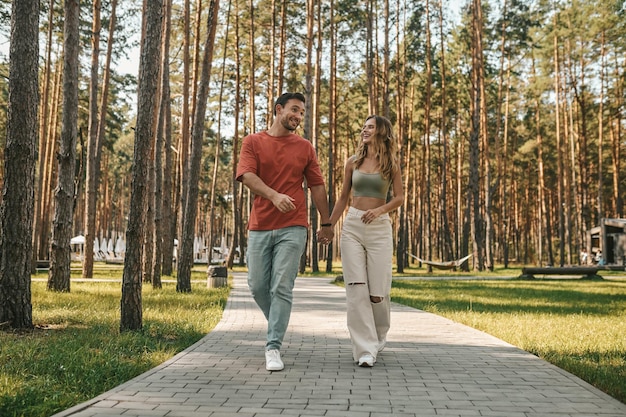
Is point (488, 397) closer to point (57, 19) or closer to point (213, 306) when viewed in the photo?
point (213, 306)

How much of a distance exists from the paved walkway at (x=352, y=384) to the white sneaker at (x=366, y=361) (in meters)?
0.08

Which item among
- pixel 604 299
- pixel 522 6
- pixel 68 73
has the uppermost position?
pixel 522 6

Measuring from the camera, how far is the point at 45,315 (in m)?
8.84

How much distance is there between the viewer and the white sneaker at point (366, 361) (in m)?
5.31

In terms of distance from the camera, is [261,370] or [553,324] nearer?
[261,370]

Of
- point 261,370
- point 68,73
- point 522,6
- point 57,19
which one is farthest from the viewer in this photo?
point 522,6

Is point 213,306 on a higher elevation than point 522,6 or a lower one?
lower

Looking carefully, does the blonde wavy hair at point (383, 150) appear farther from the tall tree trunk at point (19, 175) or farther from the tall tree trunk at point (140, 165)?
the tall tree trunk at point (19, 175)

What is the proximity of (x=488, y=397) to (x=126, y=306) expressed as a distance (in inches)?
185

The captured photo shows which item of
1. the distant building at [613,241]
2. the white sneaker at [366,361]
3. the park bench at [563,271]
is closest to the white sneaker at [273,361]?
the white sneaker at [366,361]

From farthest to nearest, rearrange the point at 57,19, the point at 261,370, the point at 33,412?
1. the point at 57,19
2. the point at 261,370
3. the point at 33,412

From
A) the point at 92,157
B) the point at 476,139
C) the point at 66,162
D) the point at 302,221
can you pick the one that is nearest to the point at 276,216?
the point at 302,221

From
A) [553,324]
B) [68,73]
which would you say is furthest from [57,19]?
[553,324]

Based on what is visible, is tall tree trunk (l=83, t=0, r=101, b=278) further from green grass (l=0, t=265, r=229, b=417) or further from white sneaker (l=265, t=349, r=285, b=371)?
white sneaker (l=265, t=349, r=285, b=371)
